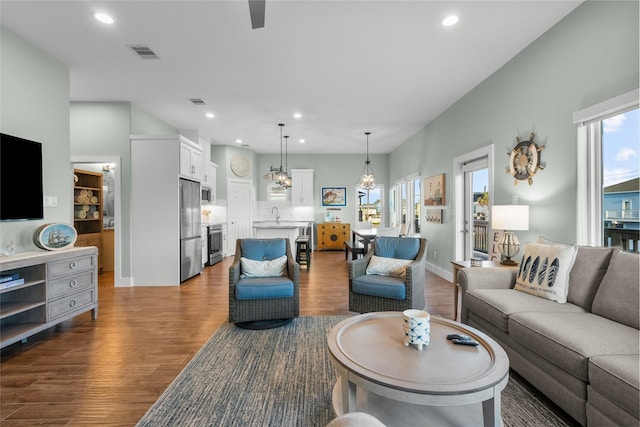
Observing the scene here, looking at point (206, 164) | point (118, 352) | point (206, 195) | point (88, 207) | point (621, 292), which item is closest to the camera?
point (621, 292)

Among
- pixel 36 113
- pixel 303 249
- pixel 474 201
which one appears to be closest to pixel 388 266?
pixel 474 201

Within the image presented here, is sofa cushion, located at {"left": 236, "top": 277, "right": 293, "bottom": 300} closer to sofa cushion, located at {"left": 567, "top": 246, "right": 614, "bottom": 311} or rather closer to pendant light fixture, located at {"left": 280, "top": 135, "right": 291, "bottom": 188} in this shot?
sofa cushion, located at {"left": 567, "top": 246, "right": 614, "bottom": 311}

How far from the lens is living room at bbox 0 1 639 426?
239cm

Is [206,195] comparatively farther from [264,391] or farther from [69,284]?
[264,391]

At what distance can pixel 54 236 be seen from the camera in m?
3.23

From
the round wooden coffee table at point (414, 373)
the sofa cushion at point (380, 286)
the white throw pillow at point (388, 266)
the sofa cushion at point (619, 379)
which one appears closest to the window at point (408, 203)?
the white throw pillow at point (388, 266)

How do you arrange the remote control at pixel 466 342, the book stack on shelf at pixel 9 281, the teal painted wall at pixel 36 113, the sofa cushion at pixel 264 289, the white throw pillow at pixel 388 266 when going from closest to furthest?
the remote control at pixel 466 342
the book stack on shelf at pixel 9 281
the teal painted wall at pixel 36 113
the sofa cushion at pixel 264 289
the white throw pillow at pixel 388 266

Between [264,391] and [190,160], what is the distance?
4.51 metres

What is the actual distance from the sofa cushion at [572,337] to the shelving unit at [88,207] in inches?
258

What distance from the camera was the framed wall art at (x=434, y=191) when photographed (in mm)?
5379

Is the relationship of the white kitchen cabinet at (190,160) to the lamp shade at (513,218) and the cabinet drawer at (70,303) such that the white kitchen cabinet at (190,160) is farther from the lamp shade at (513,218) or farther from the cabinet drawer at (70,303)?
the lamp shade at (513,218)

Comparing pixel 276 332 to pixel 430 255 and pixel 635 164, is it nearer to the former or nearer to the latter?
pixel 635 164

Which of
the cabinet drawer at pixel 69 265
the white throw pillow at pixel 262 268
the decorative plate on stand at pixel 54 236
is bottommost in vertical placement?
the white throw pillow at pixel 262 268

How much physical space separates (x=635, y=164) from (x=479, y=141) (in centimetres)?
200
